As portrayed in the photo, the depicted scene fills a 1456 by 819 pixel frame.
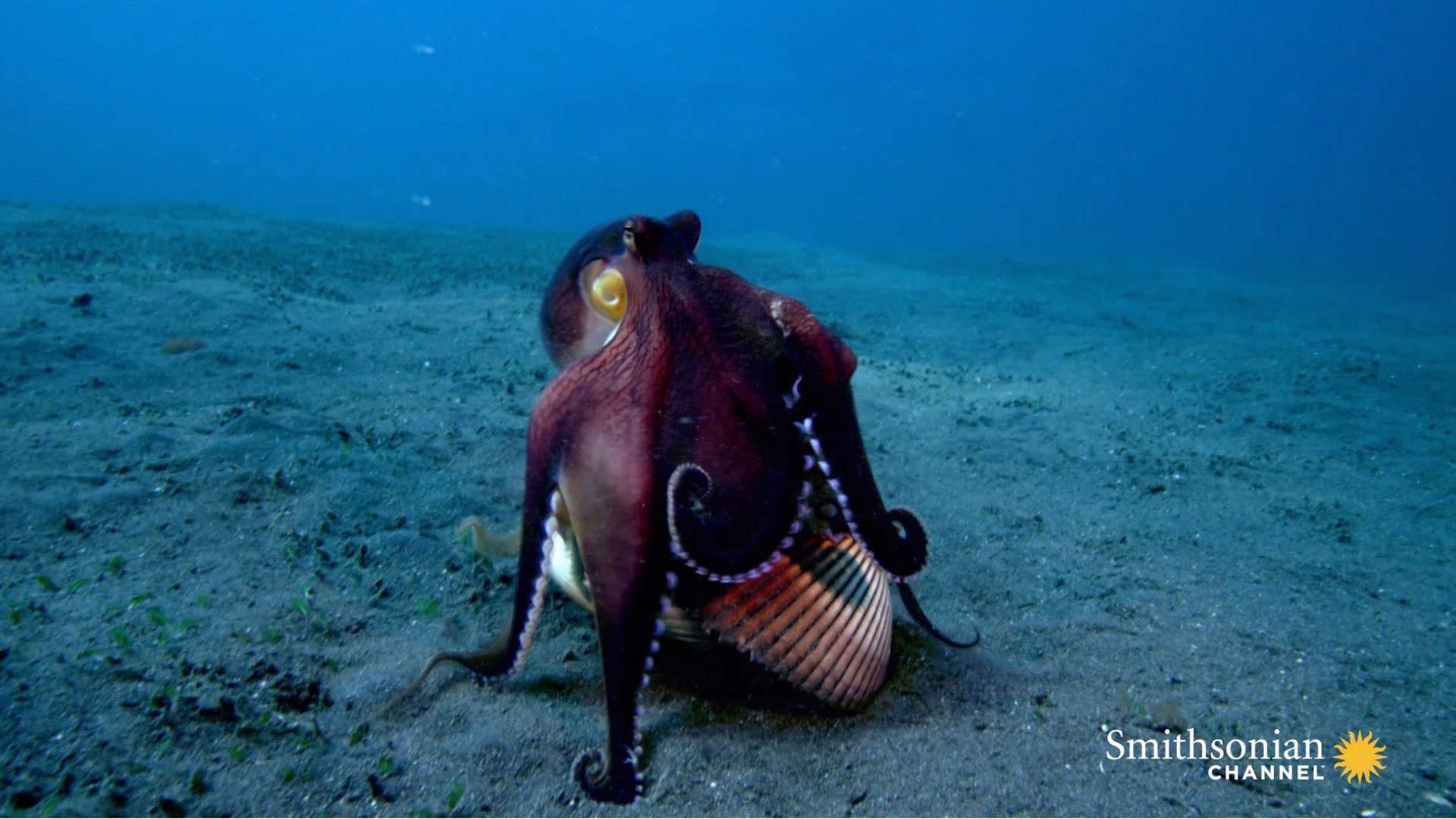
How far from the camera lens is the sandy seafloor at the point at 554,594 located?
231 centimetres

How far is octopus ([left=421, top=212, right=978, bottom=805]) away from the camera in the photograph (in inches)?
82.7

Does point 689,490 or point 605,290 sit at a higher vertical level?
point 605,290

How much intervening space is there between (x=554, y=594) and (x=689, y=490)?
162cm

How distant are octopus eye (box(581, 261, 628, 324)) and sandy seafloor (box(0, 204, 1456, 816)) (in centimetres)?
145

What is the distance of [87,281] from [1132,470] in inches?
391

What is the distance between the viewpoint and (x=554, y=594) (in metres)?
3.40

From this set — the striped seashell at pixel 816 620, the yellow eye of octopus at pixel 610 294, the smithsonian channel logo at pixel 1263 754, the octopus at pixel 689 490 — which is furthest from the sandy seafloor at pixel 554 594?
the yellow eye of octopus at pixel 610 294

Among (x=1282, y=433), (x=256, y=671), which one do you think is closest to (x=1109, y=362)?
(x=1282, y=433)

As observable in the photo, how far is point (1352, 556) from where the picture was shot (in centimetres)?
425

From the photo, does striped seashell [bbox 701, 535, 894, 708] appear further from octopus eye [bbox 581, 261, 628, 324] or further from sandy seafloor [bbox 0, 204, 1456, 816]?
octopus eye [bbox 581, 261, 628, 324]

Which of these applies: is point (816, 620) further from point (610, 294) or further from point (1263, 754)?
point (1263, 754)

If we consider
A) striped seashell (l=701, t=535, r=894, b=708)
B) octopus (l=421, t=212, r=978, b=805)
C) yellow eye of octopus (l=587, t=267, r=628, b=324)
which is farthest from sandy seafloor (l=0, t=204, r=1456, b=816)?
yellow eye of octopus (l=587, t=267, r=628, b=324)

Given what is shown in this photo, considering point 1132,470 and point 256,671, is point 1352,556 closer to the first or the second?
point 1132,470

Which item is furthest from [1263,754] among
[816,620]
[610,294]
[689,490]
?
[610,294]
